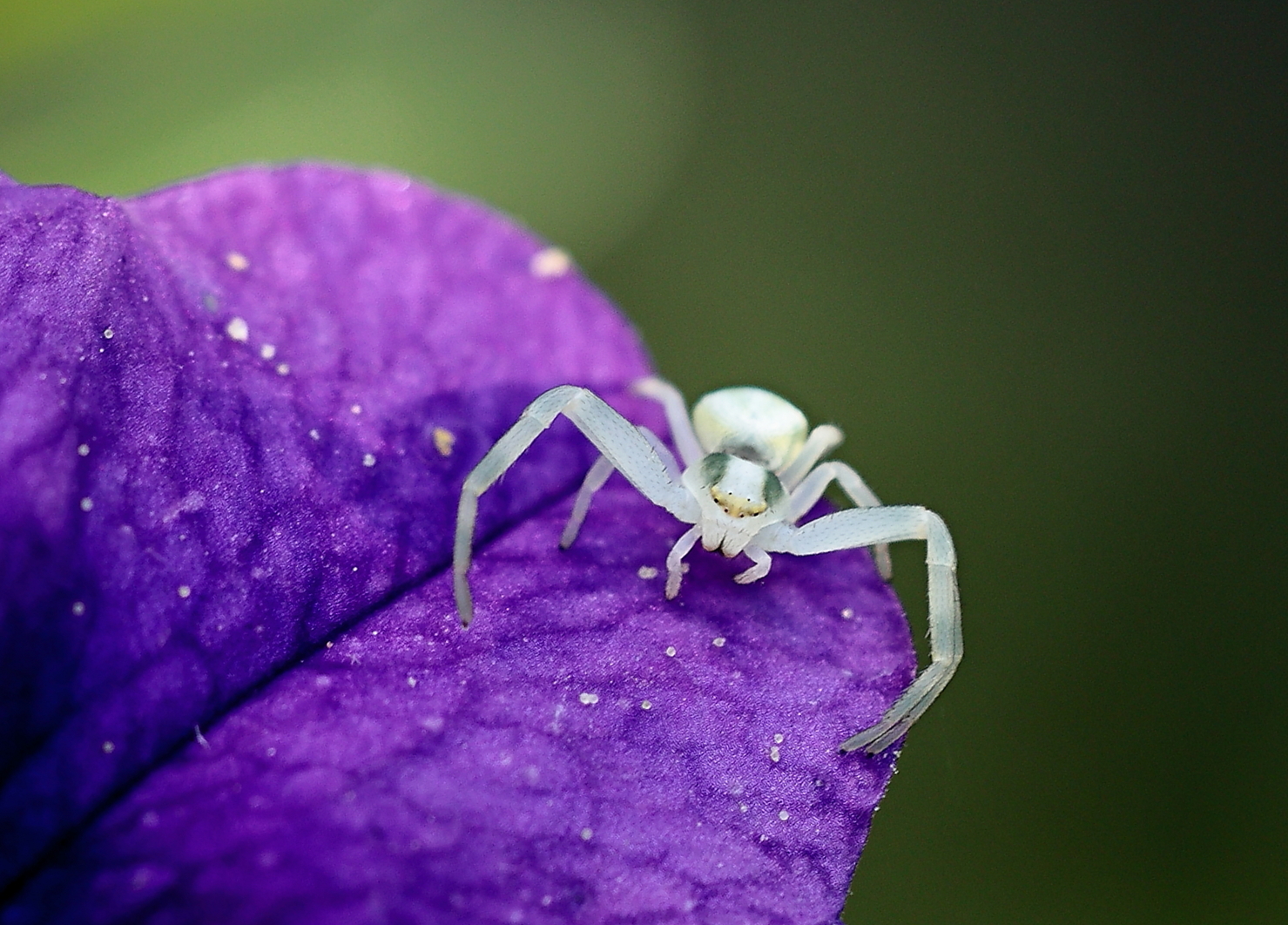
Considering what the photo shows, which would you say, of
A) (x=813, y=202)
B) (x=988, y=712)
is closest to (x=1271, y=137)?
(x=813, y=202)

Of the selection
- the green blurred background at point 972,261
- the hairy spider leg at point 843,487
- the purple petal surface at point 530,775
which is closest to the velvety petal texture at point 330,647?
the purple petal surface at point 530,775

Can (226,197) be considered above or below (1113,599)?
below

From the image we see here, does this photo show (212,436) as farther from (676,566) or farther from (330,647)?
(676,566)

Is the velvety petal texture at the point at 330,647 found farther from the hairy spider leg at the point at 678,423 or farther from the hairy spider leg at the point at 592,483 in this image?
the hairy spider leg at the point at 678,423

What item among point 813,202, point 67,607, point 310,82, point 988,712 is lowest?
point 67,607

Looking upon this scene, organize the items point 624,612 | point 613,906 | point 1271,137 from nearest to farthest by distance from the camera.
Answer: point 613,906, point 624,612, point 1271,137

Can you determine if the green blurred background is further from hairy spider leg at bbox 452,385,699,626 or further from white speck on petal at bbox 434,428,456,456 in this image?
white speck on petal at bbox 434,428,456,456

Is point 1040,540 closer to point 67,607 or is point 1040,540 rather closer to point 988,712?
point 988,712
